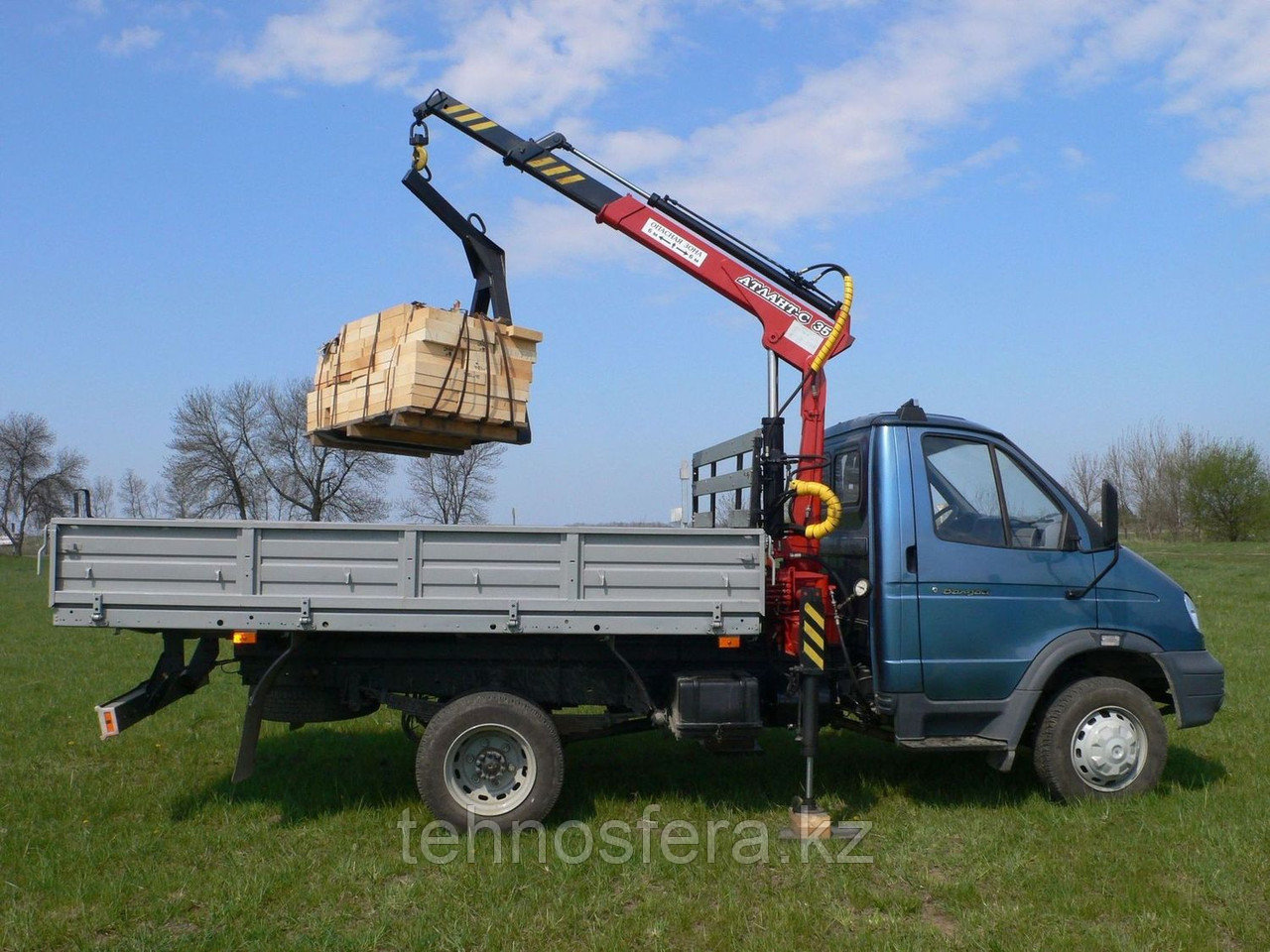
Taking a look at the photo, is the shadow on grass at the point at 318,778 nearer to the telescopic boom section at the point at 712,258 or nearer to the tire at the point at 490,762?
the tire at the point at 490,762

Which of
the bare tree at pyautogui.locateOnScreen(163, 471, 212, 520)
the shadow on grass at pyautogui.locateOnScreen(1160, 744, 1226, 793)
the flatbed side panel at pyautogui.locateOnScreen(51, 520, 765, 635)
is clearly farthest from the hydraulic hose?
the bare tree at pyautogui.locateOnScreen(163, 471, 212, 520)

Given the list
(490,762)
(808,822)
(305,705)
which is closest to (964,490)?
(808,822)

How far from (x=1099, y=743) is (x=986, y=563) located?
1.30m

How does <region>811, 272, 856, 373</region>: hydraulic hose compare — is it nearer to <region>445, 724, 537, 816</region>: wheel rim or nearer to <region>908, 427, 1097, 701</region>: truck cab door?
<region>908, 427, 1097, 701</region>: truck cab door

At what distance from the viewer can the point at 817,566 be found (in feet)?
20.8

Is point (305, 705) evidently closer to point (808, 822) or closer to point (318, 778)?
point (318, 778)

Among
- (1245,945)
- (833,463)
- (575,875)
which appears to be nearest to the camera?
(1245,945)

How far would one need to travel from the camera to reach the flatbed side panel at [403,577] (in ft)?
18.4

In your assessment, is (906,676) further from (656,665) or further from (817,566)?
(656,665)

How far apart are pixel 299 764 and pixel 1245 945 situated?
5.81 metres

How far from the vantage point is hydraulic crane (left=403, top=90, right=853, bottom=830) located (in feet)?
20.2

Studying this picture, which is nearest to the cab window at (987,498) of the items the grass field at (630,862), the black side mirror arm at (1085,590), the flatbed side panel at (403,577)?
the black side mirror arm at (1085,590)

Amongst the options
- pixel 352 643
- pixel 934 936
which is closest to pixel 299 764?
pixel 352 643

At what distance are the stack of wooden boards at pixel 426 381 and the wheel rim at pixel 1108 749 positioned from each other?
3.86 metres
